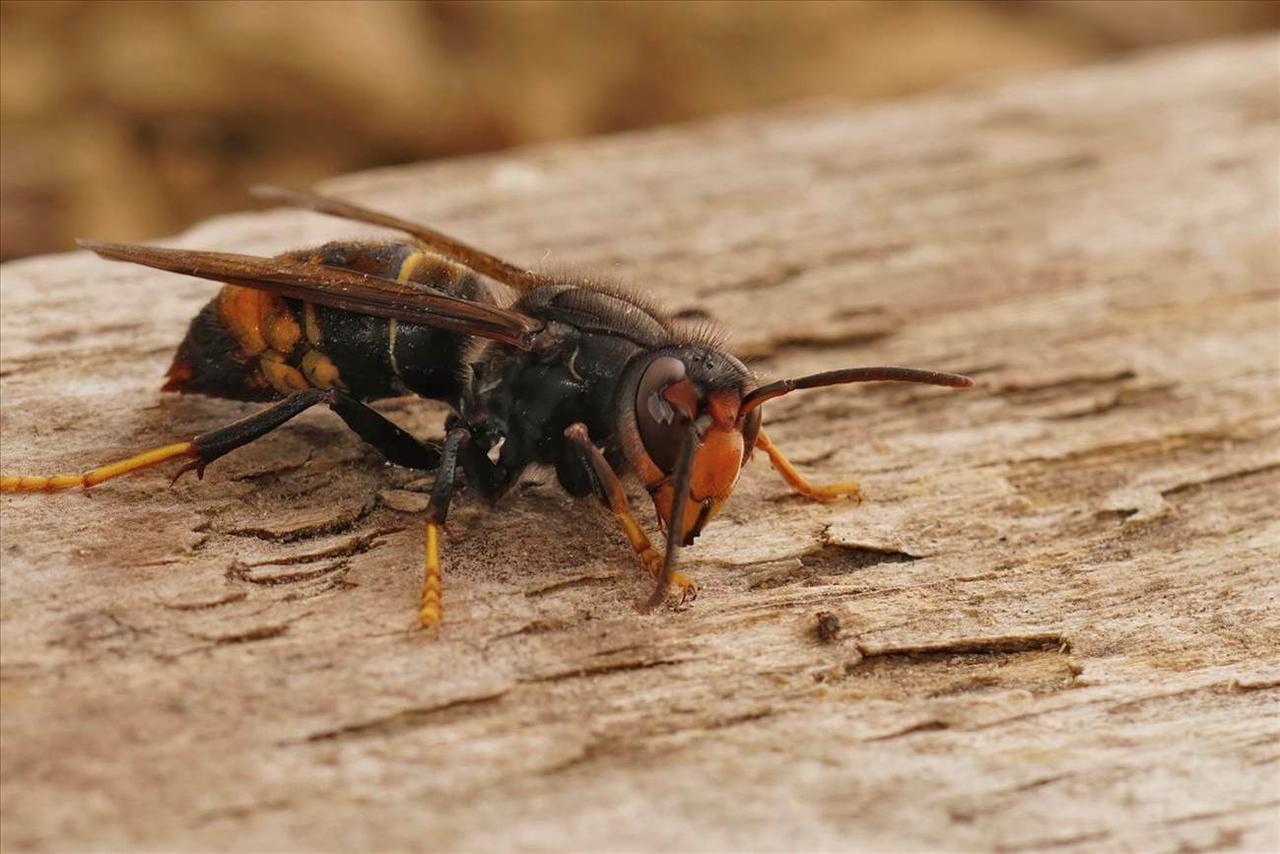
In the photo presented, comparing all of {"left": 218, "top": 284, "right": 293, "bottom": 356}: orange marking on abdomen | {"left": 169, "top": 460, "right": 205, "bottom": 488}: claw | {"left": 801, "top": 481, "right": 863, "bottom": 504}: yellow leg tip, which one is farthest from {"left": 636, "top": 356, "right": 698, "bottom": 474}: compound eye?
Answer: {"left": 169, "top": 460, "right": 205, "bottom": 488}: claw

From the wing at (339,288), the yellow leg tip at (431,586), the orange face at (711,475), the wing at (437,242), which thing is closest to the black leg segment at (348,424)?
the wing at (339,288)

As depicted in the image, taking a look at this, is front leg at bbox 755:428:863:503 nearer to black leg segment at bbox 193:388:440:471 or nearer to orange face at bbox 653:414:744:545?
orange face at bbox 653:414:744:545

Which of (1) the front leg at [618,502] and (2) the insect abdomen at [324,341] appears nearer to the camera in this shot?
(1) the front leg at [618,502]

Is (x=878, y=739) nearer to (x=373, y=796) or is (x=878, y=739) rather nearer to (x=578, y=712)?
(x=578, y=712)

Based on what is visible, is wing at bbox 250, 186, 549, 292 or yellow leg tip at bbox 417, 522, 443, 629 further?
wing at bbox 250, 186, 549, 292

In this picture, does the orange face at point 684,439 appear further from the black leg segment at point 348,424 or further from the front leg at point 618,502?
the black leg segment at point 348,424

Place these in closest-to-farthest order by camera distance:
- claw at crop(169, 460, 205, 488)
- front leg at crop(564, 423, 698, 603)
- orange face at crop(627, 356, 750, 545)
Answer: orange face at crop(627, 356, 750, 545) → front leg at crop(564, 423, 698, 603) → claw at crop(169, 460, 205, 488)

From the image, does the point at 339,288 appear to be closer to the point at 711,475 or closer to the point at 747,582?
the point at 711,475
